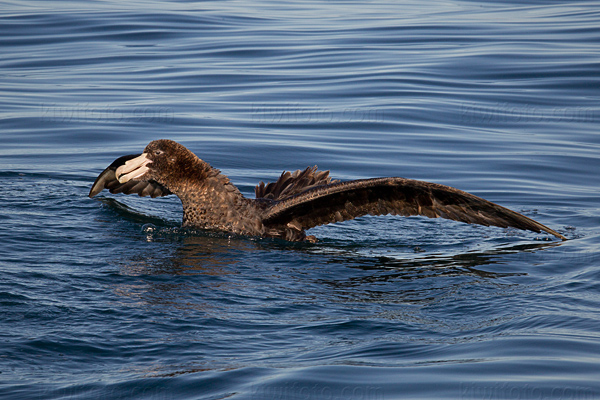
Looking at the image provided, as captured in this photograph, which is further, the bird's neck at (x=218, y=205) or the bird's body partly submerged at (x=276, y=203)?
the bird's neck at (x=218, y=205)

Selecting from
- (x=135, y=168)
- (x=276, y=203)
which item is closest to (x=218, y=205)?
(x=276, y=203)

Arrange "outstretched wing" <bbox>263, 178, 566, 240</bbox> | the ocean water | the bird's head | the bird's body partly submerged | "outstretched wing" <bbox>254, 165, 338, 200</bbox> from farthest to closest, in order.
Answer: "outstretched wing" <bbox>254, 165, 338, 200</bbox> → the bird's head → the bird's body partly submerged → "outstretched wing" <bbox>263, 178, 566, 240</bbox> → the ocean water

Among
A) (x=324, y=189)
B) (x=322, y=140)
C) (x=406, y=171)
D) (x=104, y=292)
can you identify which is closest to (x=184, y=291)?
(x=104, y=292)

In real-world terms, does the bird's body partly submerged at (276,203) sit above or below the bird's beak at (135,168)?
below

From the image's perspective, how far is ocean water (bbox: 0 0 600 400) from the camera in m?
4.74

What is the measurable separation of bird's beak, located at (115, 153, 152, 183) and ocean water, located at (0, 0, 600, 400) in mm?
604

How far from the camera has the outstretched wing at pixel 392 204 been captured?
23.3ft

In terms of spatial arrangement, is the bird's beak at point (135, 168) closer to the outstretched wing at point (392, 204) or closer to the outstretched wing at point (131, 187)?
the outstretched wing at point (131, 187)

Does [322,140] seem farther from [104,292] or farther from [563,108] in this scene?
[104,292]

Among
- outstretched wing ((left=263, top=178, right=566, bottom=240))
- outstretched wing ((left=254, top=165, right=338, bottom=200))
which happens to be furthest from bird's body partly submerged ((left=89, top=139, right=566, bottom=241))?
outstretched wing ((left=254, top=165, right=338, bottom=200))

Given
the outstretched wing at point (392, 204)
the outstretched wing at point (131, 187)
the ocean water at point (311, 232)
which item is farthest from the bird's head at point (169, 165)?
the outstretched wing at point (131, 187)

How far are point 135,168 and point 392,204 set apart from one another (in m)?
2.52

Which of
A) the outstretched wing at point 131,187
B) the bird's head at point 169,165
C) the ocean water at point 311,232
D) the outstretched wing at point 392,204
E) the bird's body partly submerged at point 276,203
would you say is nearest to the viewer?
the ocean water at point 311,232

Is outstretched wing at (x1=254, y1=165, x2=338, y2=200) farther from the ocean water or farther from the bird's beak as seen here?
the bird's beak
